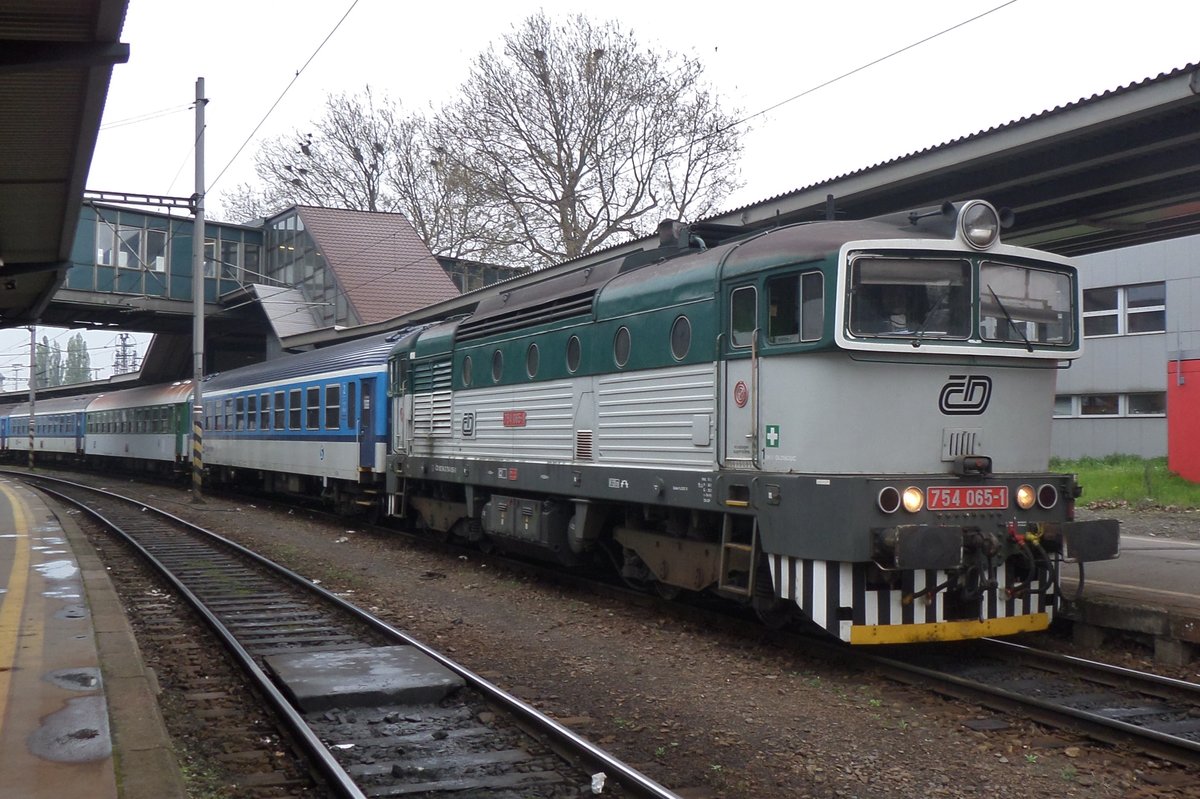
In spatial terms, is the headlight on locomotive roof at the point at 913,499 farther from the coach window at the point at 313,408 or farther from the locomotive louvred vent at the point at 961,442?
the coach window at the point at 313,408

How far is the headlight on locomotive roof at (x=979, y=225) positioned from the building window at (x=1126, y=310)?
2248 centimetres

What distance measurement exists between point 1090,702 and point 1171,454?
15.7m

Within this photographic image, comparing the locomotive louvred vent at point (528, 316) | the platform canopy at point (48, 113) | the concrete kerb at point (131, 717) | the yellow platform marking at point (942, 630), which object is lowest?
the concrete kerb at point (131, 717)

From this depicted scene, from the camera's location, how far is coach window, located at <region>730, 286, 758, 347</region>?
8297 millimetres

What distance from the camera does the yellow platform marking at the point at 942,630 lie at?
24.9ft

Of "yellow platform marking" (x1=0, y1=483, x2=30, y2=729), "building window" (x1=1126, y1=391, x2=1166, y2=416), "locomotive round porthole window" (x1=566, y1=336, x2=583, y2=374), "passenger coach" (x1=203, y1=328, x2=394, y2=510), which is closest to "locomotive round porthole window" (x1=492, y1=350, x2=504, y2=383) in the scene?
"locomotive round porthole window" (x1=566, y1=336, x2=583, y2=374)

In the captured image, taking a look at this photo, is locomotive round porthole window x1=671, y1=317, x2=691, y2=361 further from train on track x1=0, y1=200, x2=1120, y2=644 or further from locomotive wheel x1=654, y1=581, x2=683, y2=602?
locomotive wheel x1=654, y1=581, x2=683, y2=602

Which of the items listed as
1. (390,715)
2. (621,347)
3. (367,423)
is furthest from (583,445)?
(367,423)

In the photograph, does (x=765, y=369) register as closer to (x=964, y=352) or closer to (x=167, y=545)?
(x=964, y=352)

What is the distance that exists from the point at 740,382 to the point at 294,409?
16074 millimetres

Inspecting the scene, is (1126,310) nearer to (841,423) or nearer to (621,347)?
(621,347)

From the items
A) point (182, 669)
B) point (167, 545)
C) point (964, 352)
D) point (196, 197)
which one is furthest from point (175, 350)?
point (964, 352)

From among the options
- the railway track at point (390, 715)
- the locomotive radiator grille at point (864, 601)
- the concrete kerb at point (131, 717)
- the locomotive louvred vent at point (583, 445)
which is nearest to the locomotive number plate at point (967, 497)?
the locomotive radiator grille at point (864, 601)

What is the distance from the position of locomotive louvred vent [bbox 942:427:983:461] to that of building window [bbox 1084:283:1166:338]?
22.7m
